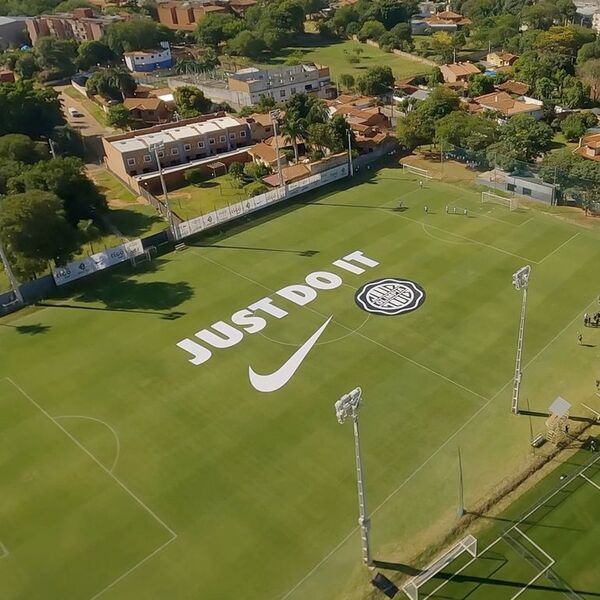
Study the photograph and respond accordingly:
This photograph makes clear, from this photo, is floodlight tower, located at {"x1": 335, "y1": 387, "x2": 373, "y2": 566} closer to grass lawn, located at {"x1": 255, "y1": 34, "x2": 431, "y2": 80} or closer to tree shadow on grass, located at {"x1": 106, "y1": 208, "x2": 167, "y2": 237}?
tree shadow on grass, located at {"x1": 106, "y1": 208, "x2": 167, "y2": 237}

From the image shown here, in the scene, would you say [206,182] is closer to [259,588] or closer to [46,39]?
[259,588]

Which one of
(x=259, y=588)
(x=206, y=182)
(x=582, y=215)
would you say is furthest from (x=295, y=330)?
(x=206, y=182)

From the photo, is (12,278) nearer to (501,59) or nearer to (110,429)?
(110,429)

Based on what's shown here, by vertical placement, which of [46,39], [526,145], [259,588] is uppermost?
[46,39]

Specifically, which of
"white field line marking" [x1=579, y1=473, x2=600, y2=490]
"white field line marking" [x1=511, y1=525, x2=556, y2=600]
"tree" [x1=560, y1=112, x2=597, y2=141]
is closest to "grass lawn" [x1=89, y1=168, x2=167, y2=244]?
"white field line marking" [x1=579, y1=473, x2=600, y2=490]

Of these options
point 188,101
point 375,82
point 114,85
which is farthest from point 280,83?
point 114,85
